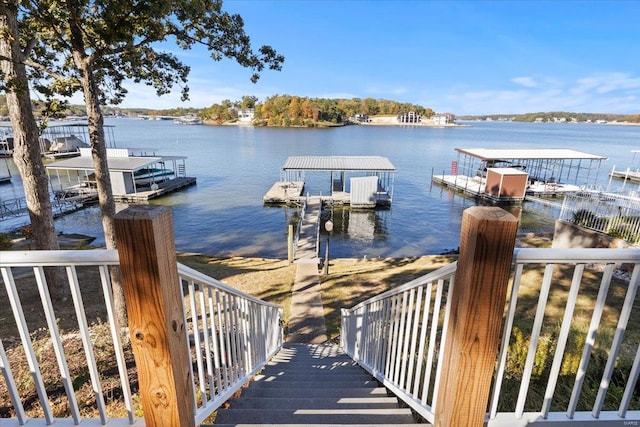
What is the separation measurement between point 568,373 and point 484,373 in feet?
9.86

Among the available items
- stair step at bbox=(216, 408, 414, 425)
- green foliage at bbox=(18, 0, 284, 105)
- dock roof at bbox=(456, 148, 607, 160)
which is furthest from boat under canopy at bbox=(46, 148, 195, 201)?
dock roof at bbox=(456, 148, 607, 160)

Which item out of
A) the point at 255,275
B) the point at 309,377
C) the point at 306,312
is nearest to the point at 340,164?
the point at 255,275

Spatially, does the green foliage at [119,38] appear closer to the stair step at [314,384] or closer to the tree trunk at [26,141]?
the tree trunk at [26,141]

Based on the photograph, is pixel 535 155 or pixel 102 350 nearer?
pixel 102 350

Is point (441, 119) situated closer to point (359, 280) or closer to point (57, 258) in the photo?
point (359, 280)

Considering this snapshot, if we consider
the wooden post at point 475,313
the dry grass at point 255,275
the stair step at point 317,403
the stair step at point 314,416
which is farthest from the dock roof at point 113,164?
the wooden post at point 475,313

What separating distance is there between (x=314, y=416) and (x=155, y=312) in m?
1.40

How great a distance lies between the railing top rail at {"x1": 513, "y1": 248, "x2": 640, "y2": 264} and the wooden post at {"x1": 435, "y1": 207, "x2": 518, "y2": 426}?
0.73ft

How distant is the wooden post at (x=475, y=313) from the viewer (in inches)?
45.0

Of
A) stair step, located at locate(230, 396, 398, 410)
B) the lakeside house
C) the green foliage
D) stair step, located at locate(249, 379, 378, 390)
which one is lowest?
stair step, located at locate(249, 379, 378, 390)

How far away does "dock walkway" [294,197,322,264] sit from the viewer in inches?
546

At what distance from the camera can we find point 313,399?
2.48 meters

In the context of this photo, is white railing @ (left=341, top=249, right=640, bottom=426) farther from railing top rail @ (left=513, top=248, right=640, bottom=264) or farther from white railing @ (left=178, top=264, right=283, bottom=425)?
white railing @ (left=178, top=264, right=283, bottom=425)

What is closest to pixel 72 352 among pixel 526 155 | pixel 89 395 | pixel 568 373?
pixel 89 395
